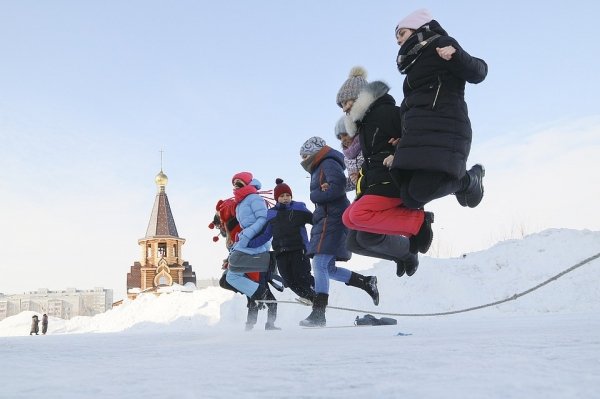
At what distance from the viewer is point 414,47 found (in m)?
3.71

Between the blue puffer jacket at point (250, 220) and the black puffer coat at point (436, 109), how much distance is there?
289 cm

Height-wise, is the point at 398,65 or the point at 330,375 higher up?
the point at 398,65

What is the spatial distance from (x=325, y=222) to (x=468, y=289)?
9.47m

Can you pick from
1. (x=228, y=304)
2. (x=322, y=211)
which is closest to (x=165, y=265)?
(x=228, y=304)

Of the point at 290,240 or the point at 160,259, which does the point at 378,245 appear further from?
the point at 160,259

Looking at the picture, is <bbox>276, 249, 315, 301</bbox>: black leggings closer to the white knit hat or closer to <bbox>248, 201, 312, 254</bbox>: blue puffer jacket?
<bbox>248, 201, 312, 254</bbox>: blue puffer jacket

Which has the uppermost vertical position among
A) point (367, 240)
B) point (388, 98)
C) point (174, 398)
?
point (388, 98)

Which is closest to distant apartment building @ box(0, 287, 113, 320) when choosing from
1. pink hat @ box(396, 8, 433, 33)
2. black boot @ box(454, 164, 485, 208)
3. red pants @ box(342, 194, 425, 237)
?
red pants @ box(342, 194, 425, 237)

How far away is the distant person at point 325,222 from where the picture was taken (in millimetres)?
5543

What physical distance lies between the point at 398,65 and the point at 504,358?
255cm

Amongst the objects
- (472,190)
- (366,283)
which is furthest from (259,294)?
(472,190)

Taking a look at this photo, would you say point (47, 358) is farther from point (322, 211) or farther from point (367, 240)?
point (322, 211)

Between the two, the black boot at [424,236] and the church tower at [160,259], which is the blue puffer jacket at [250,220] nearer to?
the black boot at [424,236]

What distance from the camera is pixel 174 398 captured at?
1237 mm
